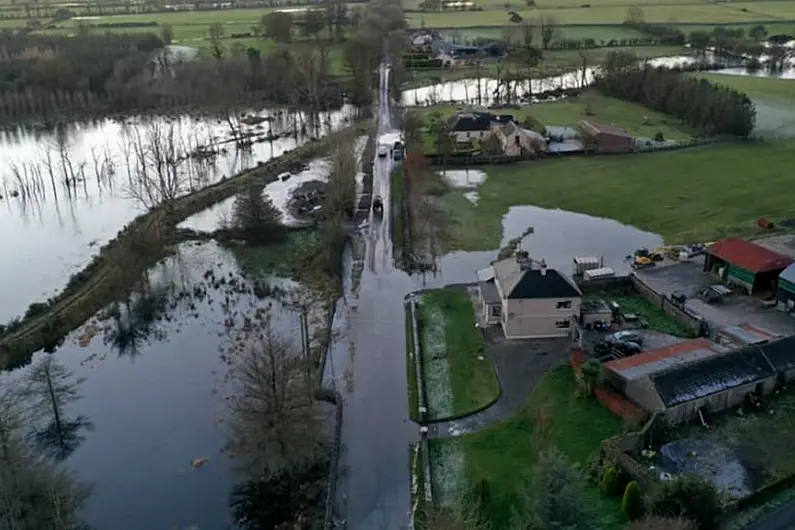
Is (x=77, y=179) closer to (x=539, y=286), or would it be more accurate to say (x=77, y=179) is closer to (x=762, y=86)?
(x=539, y=286)

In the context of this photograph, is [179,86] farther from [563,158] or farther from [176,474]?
[176,474]

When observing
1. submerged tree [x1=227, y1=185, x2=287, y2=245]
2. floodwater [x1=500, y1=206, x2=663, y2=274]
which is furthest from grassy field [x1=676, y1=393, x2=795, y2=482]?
submerged tree [x1=227, y1=185, x2=287, y2=245]

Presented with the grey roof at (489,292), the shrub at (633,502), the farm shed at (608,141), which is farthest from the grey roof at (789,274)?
the farm shed at (608,141)

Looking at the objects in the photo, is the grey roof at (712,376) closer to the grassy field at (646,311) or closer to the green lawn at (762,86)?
the grassy field at (646,311)

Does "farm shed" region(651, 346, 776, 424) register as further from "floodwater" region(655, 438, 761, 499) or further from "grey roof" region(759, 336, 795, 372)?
"floodwater" region(655, 438, 761, 499)

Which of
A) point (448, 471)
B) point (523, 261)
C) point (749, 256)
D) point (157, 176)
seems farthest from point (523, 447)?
point (157, 176)

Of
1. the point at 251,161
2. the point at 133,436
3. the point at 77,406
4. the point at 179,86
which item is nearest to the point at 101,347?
the point at 77,406
